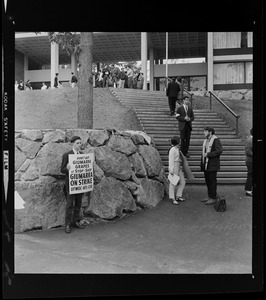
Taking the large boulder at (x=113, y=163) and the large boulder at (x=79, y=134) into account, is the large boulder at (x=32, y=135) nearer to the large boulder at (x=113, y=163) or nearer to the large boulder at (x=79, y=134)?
the large boulder at (x=79, y=134)

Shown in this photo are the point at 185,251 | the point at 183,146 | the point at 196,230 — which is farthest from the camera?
the point at 183,146

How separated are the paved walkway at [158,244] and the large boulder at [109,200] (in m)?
0.26

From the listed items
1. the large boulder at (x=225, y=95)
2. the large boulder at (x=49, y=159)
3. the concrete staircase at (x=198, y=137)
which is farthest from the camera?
the large boulder at (x=225, y=95)

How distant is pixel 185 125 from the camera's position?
597 centimetres

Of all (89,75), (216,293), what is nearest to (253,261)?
(216,293)

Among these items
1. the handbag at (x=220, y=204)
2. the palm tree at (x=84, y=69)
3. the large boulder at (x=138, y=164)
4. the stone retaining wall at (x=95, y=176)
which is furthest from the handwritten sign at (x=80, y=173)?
the palm tree at (x=84, y=69)

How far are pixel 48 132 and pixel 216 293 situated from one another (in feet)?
11.8

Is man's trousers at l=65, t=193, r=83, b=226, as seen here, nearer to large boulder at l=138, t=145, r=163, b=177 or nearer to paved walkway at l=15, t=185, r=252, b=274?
paved walkway at l=15, t=185, r=252, b=274

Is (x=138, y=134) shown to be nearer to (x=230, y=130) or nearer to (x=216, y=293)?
(x=230, y=130)

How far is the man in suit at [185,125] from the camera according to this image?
5.67 meters

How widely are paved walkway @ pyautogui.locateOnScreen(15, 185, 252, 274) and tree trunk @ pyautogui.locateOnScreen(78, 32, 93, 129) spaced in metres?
2.67

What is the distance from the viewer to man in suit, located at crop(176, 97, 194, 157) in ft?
18.6

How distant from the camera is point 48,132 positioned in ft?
17.7

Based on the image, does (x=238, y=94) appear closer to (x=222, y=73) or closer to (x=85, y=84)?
(x=85, y=84)
